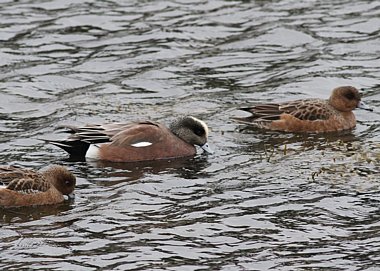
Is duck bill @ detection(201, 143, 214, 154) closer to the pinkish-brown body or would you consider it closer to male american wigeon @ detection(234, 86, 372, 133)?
the pinkish-brown body

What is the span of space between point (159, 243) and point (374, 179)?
2.70 metres

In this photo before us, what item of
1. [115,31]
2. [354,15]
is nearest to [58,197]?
[115,31]

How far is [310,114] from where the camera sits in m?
13.6

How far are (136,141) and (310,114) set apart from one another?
2.27m

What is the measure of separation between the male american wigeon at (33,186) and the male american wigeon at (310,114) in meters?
3.38

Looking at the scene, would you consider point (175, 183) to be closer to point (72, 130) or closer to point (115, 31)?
point (72, 130)

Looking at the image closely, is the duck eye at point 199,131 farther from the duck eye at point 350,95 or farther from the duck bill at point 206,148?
the duck eye at point 350,95

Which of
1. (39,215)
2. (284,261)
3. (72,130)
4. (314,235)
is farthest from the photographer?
(72,130)

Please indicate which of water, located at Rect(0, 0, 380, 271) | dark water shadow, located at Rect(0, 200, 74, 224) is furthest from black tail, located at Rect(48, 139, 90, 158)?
dark water shadow, located at Rect(0, 200, 74, 224)

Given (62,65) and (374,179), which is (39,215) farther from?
(62,65)

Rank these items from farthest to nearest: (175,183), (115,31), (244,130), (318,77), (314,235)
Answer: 1. (115,31)
2. (318,77)
3. (244,130)
4. (175,183)
5. (314,235)

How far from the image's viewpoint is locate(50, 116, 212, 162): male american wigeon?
12.4 m

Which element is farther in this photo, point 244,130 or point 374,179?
point 244,130

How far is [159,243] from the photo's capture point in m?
9.35
